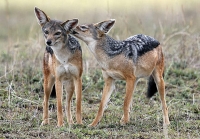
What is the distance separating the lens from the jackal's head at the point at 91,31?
951 cm

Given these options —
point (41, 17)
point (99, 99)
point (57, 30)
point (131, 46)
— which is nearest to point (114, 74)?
point (131, 46)

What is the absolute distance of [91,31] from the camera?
962cm

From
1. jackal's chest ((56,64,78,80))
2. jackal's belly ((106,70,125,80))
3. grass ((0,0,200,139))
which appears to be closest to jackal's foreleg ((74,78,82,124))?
jackal's chest ((56,64,78,80))

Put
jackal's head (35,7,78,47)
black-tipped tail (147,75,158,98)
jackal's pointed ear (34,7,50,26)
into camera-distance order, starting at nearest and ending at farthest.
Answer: jackal's head (35,7,78,47), jackal's pointed ear (34,7,50,26), black-tipped tail (147,75,158,98)

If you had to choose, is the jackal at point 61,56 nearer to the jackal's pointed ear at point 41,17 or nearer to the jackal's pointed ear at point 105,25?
the jackal's pointed ear at point 41,17

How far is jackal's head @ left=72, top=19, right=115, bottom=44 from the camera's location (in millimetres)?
9508

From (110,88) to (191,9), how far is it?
1167 cm

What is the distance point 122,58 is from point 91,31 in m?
0.71

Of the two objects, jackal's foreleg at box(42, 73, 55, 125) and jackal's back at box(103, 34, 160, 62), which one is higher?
jackal's back at box(103, 34, 160, 62)

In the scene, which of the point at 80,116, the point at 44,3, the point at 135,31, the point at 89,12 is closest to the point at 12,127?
the point at 80,116

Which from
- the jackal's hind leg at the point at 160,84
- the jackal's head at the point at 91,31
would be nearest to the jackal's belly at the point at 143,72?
the jackal's hind leg at the point at 160,84

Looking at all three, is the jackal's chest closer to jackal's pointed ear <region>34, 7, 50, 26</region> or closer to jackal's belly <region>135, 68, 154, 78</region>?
jackal's pointed ear <region>34, 7, 50, 26</region>

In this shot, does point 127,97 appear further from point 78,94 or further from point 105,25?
point 105,25

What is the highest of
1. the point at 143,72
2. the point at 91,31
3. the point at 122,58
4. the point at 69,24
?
the point at 69,24
